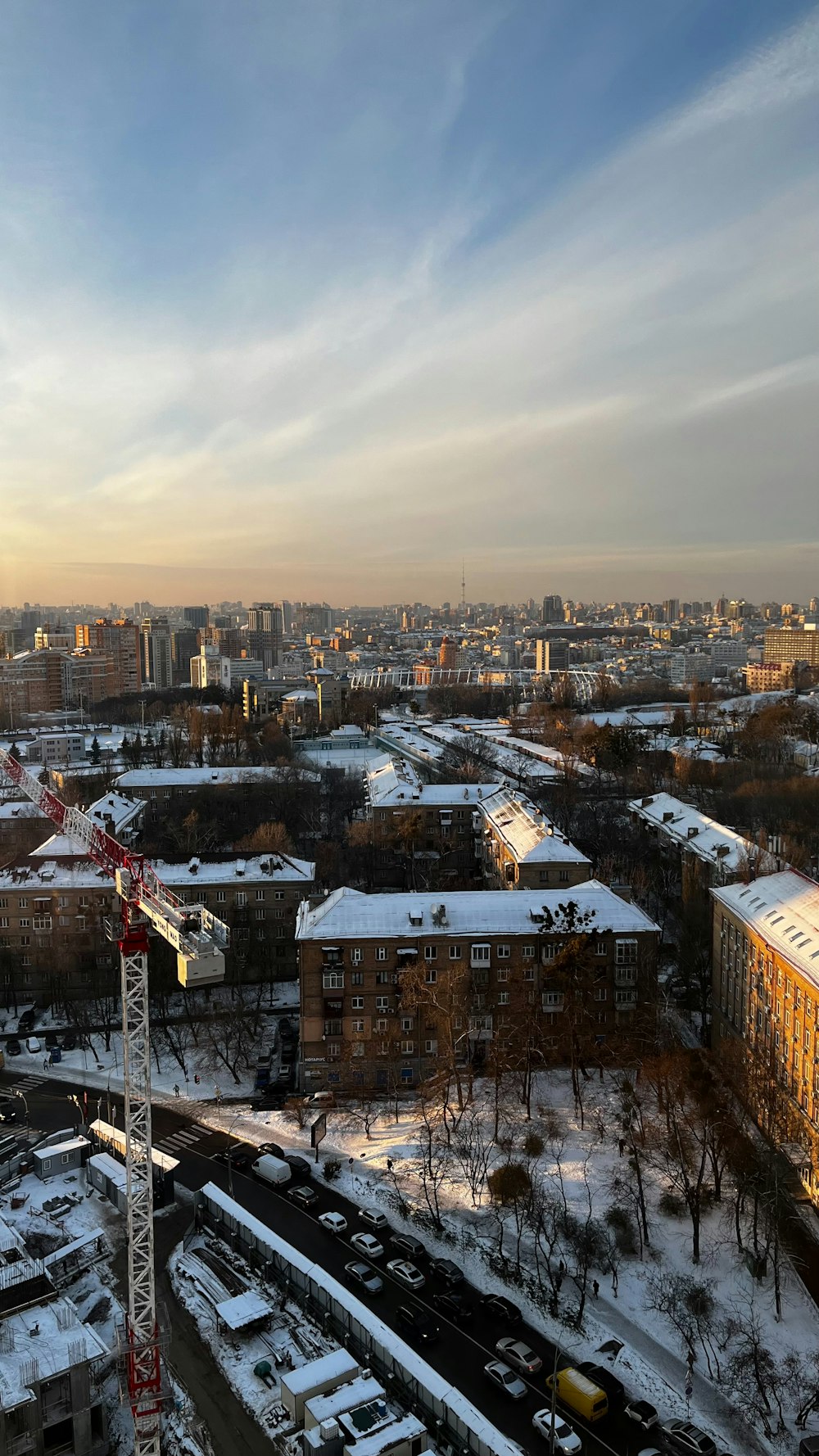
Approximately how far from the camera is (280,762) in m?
36.4

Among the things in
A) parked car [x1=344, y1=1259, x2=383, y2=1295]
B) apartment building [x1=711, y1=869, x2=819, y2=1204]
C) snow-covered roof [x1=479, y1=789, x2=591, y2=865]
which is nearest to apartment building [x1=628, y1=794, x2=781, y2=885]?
apartment building [x1=711, y1=869, x2=819, y2=1204]

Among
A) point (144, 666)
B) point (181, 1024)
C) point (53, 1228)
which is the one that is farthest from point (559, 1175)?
point (144, 666)

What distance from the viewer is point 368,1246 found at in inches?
474

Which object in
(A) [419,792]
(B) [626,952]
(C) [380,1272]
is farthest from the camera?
(A) [419,792]

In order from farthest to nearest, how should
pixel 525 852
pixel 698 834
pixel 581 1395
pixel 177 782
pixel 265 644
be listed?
pixel 265 644 < pixel 177 782 < pixel 698 834 < pixel 525 852 < pixel 581 1395

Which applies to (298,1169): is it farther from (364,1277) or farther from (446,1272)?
(446,1272)

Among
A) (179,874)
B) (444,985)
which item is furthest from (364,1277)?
(179,874)

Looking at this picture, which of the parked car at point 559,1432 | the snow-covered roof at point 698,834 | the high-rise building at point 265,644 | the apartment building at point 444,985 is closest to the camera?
the parked car at point 559,1432

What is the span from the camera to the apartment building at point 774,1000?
13133mm

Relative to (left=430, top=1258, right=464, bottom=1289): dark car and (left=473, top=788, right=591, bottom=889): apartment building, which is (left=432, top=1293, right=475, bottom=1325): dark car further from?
(left=473, top=788, right=591, bottom=889): apartment building

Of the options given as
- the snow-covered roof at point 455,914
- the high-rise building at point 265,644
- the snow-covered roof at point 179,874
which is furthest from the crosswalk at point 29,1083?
the high-rise building at point 265,644

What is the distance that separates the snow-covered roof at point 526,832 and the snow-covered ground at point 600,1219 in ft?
19.9

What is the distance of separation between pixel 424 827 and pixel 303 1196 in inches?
614

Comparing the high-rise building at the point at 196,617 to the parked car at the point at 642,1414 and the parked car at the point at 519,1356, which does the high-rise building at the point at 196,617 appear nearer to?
the parked car at the point at 519,1356
